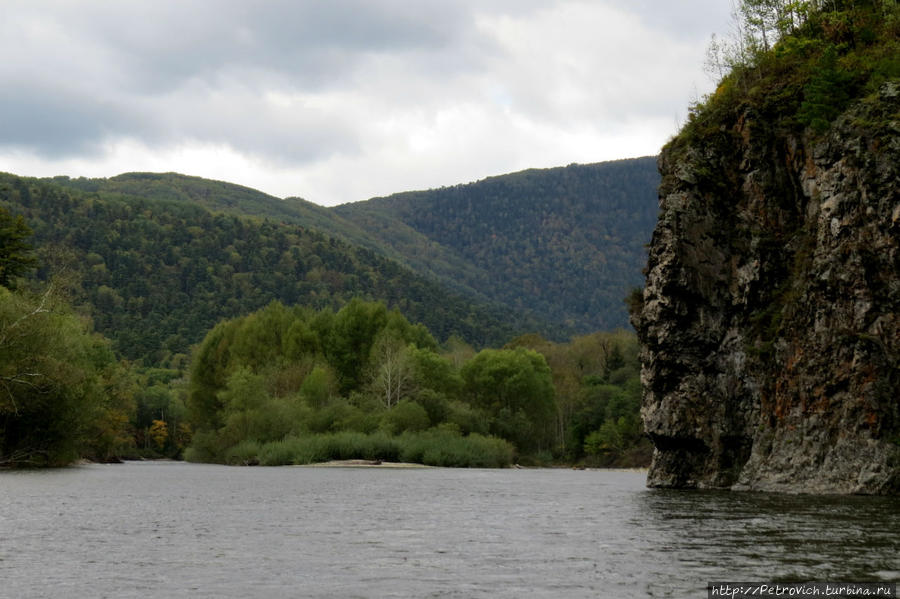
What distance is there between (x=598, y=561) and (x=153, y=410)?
15999cm

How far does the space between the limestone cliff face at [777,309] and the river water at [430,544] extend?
3.88 m

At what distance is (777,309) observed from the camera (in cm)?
5422

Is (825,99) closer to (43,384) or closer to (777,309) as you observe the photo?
(777,309)

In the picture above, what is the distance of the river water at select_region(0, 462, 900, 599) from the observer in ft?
72.0

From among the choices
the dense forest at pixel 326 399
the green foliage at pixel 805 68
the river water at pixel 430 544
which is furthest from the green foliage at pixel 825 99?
the dense forest at pixel 326 399

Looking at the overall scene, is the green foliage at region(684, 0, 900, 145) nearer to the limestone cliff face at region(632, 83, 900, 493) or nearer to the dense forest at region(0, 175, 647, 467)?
the limestone cliff face at region(632, 83, 900, 493)

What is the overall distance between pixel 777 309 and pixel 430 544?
3116 centimetres

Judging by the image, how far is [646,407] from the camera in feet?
195

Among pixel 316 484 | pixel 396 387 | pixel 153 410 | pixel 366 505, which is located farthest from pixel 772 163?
pixel 153 410

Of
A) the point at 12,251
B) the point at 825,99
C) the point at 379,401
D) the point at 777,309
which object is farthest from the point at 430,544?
the point at 379,401

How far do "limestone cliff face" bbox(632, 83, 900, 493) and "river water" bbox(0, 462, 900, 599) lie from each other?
3.88m

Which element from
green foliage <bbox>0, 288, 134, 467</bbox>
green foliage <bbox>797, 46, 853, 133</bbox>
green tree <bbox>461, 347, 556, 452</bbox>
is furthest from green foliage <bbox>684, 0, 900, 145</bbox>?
green tree <bbox>461, 347, 556, 452</bbox>

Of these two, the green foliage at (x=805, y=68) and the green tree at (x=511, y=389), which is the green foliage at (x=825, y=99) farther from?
the green tree at (x=511, y=389)

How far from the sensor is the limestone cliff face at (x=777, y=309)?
47875mm
